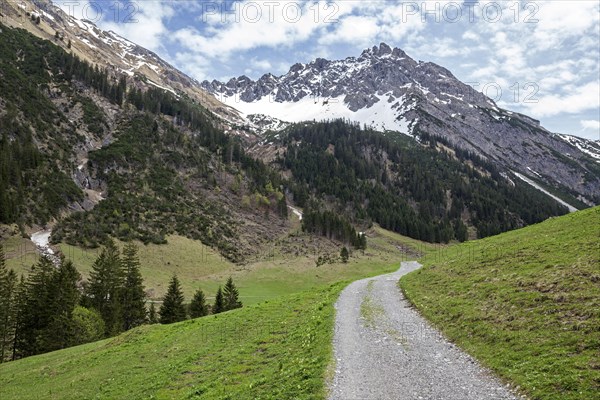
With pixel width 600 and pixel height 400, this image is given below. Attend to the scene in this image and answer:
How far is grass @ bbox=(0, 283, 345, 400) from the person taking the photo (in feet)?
55.0

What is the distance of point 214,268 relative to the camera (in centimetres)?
10662

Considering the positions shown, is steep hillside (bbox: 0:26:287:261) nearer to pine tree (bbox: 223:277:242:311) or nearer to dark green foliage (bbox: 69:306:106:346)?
dark green foliage (bbox: 69:306:106:346)

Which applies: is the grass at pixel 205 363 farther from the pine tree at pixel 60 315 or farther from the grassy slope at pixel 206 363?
the pine tree at pixel 60 315

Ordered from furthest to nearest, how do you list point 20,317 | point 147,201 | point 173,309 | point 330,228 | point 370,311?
point 330,228 → point 147,201 → point 173,309 → point 20,317 → point 370,311

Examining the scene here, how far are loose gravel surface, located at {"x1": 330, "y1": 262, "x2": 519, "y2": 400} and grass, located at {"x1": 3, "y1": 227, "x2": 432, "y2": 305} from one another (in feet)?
179

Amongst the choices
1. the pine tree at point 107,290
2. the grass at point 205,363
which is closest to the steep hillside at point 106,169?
the pine tree at point 107,290

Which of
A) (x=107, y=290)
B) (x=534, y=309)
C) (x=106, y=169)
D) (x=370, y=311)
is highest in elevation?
(x=106, y=169)

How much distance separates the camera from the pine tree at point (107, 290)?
210ft

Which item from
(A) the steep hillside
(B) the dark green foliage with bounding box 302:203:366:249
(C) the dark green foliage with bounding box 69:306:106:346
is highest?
(A) the steep hillside

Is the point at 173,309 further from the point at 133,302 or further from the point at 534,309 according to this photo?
the point at 534,309

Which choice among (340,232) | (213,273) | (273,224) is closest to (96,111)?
(273,224)

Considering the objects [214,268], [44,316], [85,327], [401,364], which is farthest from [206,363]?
[214,268]

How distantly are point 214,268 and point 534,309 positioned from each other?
316 feet

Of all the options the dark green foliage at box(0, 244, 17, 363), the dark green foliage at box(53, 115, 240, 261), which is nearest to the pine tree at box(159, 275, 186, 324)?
the dark green foliage at box(0, 244, 17, 363)
